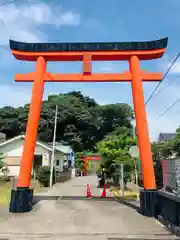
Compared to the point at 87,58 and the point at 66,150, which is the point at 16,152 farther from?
the point at 87,58

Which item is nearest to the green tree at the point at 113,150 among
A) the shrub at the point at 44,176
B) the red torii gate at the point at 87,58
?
the shrub at the point at 44,176

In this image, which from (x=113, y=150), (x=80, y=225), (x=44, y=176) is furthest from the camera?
(x=44, y=176)

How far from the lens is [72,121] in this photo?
2165 inches

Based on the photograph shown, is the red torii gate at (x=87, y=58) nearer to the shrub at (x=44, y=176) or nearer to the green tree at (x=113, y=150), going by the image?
the green tree at (x=113, y=150)

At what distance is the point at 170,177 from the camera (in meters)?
7.47

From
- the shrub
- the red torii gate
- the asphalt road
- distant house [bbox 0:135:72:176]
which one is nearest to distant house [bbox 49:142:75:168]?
distant house [bbox 0:135:72:176]

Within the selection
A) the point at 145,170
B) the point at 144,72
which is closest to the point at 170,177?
the point at 145,170

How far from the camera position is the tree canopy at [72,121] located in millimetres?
53250

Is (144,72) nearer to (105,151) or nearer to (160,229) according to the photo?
(160,229)

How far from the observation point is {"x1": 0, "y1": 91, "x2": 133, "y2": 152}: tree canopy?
2096 inches

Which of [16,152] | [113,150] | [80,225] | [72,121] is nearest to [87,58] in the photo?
[80,225]

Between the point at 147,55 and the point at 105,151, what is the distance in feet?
36.8

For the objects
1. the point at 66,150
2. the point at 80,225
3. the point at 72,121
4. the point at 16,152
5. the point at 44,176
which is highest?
the point at 72,121

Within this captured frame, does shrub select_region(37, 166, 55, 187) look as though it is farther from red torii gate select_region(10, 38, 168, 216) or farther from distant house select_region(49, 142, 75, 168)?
red torii gate select_region(10, 38, 168, 216)
